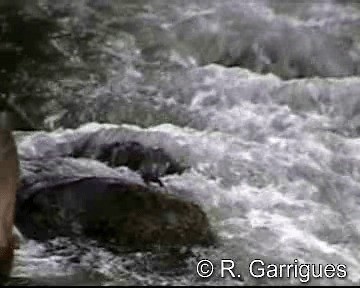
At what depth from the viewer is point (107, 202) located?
2.24m

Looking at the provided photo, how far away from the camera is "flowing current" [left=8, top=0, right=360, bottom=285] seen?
2135mm

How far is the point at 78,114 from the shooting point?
9.92 feet

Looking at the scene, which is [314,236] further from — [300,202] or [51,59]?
[51,59]

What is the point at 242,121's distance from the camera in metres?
2.98

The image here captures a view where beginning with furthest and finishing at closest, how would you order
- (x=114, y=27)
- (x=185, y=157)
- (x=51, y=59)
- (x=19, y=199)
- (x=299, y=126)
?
(x=114, y=27)
(x=51, y=59)
(x=299, y=126)
(x=185, y=157)
(x=19, y=199)

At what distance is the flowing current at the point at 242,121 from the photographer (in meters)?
2.13

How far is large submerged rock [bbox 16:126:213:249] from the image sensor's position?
2.17 metres

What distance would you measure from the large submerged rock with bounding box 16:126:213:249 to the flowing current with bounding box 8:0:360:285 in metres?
0.05

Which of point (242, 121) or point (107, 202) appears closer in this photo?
point (107, 202)

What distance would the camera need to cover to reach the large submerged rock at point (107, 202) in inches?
85.3

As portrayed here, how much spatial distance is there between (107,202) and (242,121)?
84cm

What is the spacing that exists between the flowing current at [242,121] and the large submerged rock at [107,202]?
48mm

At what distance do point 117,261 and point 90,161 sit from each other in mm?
554

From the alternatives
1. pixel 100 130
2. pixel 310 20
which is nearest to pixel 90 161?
pixel 100 130
